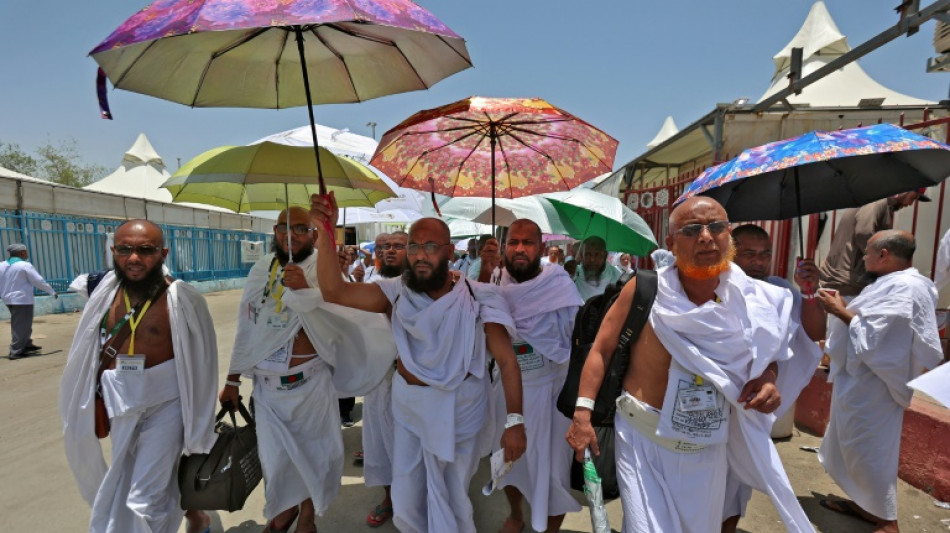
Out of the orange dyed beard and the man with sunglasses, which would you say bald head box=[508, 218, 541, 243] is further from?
the man with sunglasses

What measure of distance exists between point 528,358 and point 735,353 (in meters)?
1.28

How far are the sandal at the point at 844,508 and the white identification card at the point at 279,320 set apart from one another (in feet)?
12.9

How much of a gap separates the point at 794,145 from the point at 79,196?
18.1m

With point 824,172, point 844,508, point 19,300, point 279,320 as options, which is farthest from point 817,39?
point 19,300

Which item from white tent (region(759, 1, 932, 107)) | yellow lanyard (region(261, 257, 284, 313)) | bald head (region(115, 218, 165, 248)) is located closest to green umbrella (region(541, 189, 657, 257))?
yellow lanyard (region(261, 257, 284, 313))

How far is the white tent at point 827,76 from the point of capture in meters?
12.7

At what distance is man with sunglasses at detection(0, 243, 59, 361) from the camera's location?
8062 mm

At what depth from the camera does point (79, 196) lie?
14.8 meters

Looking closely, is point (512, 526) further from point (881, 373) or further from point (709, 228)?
point (881, 373)

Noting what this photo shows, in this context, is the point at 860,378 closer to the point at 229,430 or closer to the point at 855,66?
the point at 229,430

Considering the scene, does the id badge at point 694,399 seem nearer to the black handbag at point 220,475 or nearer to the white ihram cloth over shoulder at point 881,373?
the white ihram cloth over shoulder at point 881,373

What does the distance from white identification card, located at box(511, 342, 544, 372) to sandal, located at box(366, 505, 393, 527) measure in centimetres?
134

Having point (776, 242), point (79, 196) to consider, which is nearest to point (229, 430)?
point (776, 242)

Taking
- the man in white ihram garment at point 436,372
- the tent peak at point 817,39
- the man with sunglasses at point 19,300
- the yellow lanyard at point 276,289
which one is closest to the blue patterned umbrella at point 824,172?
the man in white ihram garment at point 436,372
